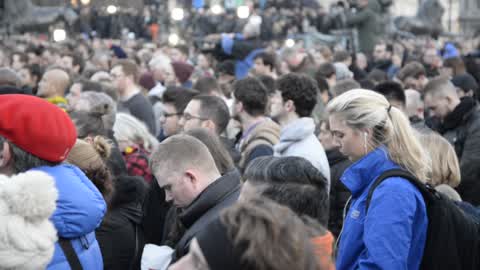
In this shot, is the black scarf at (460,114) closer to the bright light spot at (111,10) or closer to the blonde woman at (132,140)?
the blonde woman at (132,140)

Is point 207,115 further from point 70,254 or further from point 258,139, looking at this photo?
point 70,254

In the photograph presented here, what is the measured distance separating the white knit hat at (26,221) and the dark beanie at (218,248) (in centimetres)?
101

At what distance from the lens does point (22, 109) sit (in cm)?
353

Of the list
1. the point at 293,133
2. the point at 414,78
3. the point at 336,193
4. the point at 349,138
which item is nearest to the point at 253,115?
the point at 293,133

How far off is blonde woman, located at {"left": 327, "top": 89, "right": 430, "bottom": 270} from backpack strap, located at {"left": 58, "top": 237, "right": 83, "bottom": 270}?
1.08m

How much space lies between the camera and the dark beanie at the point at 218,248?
6.78 feet

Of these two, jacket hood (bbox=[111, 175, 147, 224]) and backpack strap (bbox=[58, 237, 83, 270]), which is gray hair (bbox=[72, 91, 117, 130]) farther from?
backpack strap (bbox=[58, 237, 83, 270])

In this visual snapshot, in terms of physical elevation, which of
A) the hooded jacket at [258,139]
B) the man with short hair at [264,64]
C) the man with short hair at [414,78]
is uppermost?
the hooded jacket at [258,139]

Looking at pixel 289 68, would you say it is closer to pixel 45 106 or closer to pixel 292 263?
pixel 45 106

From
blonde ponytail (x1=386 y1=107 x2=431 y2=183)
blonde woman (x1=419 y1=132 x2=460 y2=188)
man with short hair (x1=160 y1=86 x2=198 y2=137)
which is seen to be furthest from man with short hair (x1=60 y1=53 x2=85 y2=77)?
blonde ponytail (x1=386 y1=107 x2=431 y2=183)

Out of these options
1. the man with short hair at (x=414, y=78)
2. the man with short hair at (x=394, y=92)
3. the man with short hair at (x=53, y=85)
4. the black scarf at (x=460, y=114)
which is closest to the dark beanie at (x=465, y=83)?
the black scarf at (x=460, y=114)

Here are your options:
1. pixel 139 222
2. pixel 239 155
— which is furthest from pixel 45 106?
pixel 239 155

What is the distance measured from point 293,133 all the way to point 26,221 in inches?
116

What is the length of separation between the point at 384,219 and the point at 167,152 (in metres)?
0.98
